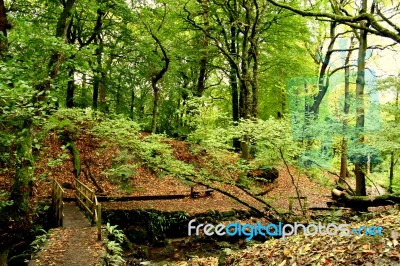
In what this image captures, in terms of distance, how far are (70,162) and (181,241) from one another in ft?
24.6

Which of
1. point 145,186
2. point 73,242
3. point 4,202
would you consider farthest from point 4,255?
point 145,186

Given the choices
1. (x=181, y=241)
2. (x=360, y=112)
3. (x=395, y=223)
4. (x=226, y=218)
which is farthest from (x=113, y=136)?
(x=360, y=112)

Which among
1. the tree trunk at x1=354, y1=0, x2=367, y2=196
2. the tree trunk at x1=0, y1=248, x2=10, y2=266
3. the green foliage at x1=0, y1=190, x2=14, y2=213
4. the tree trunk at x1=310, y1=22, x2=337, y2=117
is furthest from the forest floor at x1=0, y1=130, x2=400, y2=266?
the tree trunk at x1=310, y1=22, x2=337, y2=117

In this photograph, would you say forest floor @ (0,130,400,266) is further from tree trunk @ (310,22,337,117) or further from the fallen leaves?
tree trunk @ (310,22,337,117)

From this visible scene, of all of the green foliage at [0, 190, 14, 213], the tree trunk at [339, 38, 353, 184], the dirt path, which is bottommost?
the dirt path

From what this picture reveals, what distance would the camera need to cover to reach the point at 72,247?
7.67 m

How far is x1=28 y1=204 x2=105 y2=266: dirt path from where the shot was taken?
269 inches

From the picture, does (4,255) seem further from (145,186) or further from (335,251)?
(335,251)

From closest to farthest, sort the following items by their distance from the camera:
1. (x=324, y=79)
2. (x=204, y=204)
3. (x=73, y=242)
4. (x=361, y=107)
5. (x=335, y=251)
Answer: (x=335, y=251)
(x=73, y=242)
(x=361, y=107)
(x=204, y=204)
(x=324, y=79)

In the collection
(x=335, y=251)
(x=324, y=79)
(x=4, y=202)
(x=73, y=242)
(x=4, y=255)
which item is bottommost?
(x=4, y=255)

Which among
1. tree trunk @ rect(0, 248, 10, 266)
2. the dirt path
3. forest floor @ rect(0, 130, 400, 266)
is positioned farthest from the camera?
tree trunk @ rect(0, 248, 10, 266)

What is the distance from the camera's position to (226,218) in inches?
508

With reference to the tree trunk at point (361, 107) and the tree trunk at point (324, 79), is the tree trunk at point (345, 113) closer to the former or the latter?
the tree trunk at point (361, 107)

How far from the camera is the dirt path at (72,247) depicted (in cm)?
684
